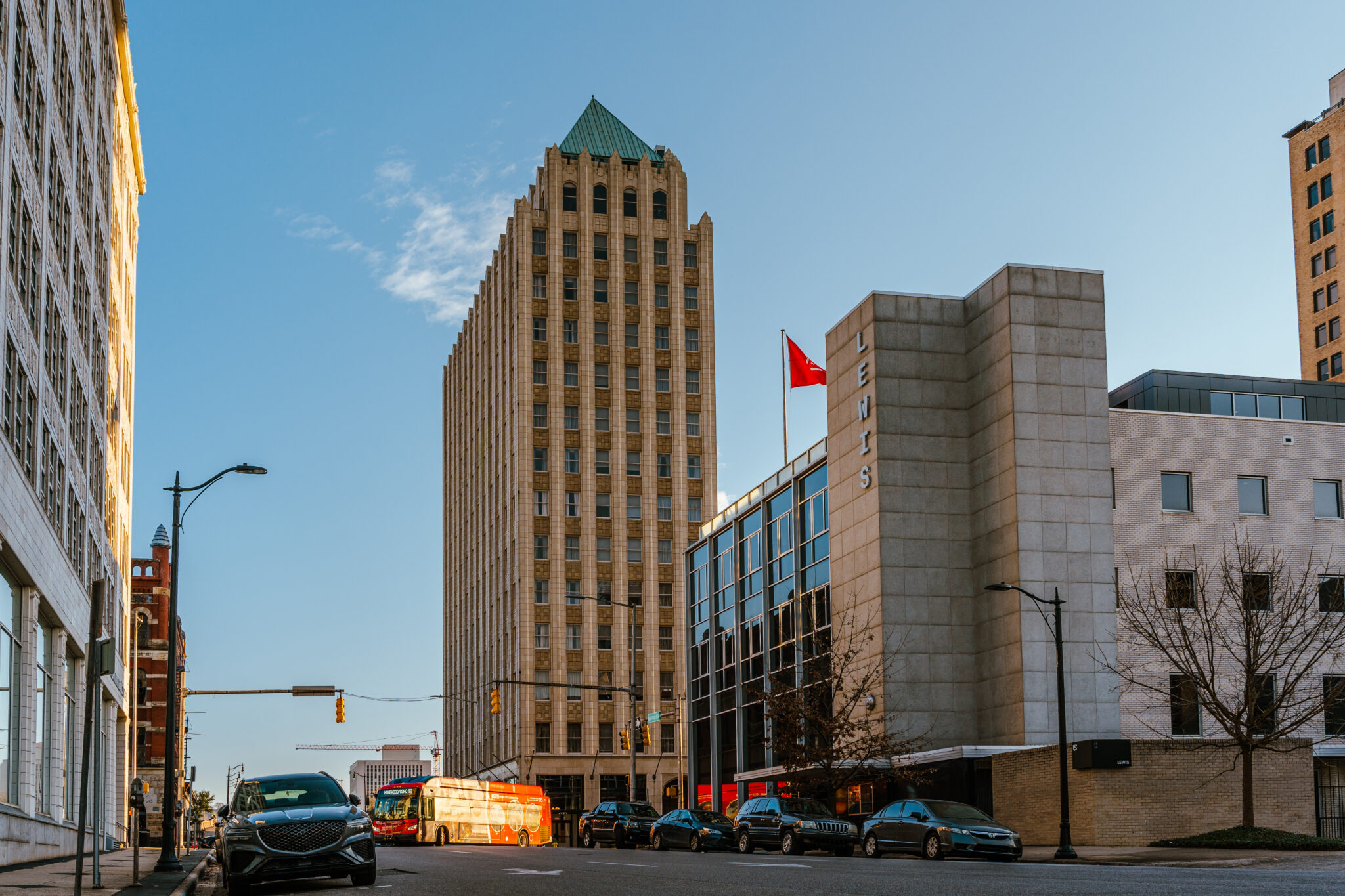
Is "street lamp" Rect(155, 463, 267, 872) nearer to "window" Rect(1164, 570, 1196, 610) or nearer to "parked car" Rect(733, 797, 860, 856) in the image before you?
"parked car" Rect(733, 797, 860, 856)

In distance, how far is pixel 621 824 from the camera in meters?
47.9

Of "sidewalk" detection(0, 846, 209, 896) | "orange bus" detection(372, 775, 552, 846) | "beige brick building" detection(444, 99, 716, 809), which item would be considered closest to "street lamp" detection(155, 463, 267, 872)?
"sidewalk" detection(0, 846, 209, 896)

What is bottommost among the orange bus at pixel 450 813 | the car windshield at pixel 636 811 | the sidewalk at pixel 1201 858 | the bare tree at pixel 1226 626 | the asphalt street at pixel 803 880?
Result: the orange bus at pixel 450 813

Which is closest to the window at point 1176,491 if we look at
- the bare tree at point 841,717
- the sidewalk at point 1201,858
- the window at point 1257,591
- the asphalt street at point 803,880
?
the window at point 1257,591

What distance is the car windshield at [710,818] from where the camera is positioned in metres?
42.1

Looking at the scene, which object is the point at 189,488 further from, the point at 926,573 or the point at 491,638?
the point at 491,638

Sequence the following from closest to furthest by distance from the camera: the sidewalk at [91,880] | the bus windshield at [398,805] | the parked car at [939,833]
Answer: the sidewalk at [91,880]
the parked car at [939,833]
the bus windshield at [398,805]

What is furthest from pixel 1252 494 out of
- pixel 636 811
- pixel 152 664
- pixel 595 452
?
pixel 152 664

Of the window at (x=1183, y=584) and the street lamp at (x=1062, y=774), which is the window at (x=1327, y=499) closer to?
the window at (x=1183, y=584)

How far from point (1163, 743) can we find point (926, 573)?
11867 mm

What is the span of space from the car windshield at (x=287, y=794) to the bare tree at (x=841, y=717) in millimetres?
27115

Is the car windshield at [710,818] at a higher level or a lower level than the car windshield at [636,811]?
higher

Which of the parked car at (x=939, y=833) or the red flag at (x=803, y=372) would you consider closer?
the parked car at (x=939, y=833)

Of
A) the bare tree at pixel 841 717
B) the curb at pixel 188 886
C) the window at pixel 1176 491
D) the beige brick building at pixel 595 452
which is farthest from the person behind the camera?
the beige brick building at pixel 595 452
